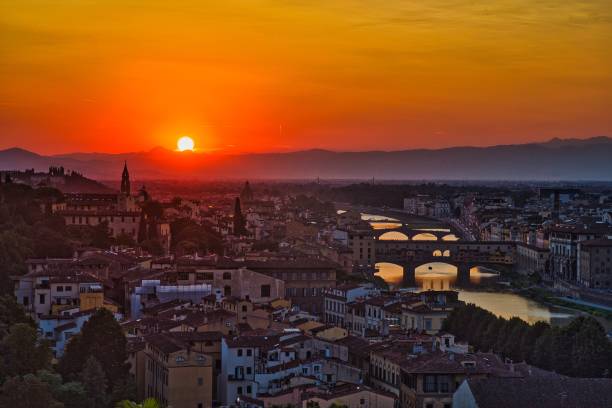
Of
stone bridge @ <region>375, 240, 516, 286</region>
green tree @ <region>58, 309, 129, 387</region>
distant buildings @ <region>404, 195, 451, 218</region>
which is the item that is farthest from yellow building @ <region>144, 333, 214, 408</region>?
distant buildings @ <region>404, 195, 451, 218</region>

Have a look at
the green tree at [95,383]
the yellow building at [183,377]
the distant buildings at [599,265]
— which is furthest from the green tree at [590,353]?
the distant buildings at [599,265]

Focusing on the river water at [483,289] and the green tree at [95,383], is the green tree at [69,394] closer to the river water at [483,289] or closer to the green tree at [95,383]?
the green tree at [95,383]

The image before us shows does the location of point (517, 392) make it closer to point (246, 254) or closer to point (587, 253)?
point (246, 254)

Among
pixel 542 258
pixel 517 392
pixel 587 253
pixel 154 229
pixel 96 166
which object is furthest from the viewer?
pixel 96 166

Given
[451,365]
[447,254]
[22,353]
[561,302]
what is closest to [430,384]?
[451,365]

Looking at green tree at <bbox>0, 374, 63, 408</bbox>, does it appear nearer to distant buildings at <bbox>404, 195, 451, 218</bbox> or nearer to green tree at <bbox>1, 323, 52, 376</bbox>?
green tree at <bbox>1, 323, 52, 376</bbox>

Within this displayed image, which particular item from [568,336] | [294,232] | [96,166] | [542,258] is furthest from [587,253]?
[96,166]
